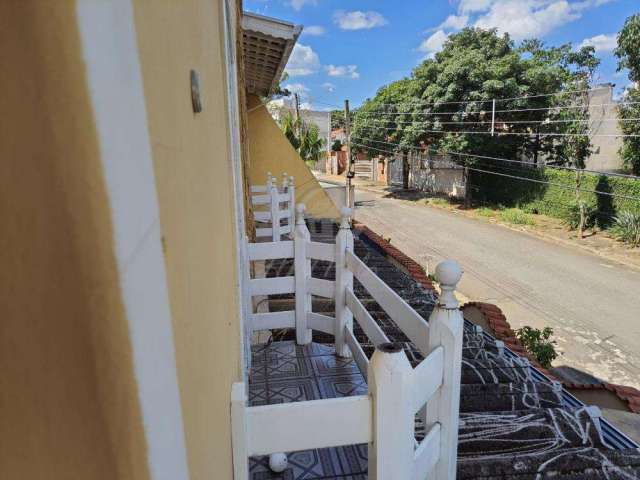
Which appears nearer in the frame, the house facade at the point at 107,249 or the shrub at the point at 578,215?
the house facade at the point at 107,249

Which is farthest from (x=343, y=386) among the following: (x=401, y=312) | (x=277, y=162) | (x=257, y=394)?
(x=277, y=162)

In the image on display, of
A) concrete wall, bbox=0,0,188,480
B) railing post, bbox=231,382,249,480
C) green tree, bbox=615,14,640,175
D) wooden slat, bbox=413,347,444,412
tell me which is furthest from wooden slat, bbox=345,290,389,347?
green tree, bbox=615,14,640,175

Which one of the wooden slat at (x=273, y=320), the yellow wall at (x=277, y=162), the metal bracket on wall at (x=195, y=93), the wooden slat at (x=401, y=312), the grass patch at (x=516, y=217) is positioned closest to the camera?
the metal bracket on wall at (x=195, y=93)

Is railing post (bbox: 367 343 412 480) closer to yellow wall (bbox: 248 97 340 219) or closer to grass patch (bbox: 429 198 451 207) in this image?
yellow wall (bbox: 248 97 340 219)

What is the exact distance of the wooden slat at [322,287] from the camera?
345 cm

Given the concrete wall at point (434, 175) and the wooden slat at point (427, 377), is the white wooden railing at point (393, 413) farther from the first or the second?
the concrete wall at point (434, 175)

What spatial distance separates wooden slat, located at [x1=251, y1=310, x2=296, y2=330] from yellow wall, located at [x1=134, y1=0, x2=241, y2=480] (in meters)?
2.31

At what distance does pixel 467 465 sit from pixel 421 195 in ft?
81.3

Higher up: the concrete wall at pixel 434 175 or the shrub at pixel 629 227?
the concrete wall at pixel 434 175

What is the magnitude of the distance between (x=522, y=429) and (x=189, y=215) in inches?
91.3

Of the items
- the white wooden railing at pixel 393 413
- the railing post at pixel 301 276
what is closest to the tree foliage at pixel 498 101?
the railing post at pixel 301 276

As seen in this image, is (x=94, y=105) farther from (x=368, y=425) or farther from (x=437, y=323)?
(x=437, y=323)

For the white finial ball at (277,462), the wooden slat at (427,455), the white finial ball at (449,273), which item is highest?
the white finial ball at (449,273)

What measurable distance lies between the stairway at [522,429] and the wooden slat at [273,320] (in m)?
0.65
